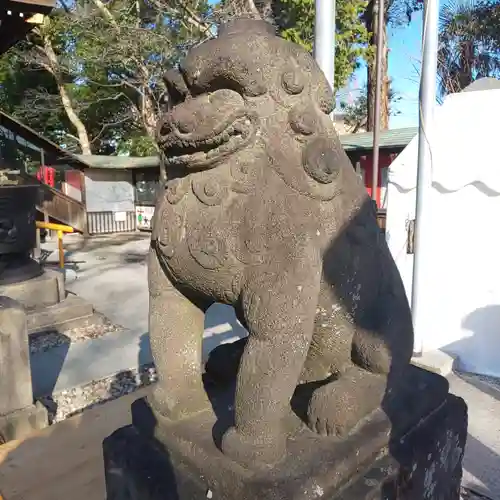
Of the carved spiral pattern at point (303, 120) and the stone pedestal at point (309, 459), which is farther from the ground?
the carved spiral pattern at point (303, 120)

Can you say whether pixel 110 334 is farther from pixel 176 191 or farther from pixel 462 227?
pixel 176 191

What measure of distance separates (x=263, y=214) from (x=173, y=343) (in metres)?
0.48

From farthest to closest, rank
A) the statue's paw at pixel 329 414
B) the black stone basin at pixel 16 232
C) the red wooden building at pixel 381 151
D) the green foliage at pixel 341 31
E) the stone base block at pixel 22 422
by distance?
the red wooden building at pixel 381 151 < the green foliage at pixel 341 31 < the black stone basin at pixel 16 232 < the stone base block at pixel 22 422 < the statue's paw at pixel 329 414

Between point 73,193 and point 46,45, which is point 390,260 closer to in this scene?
point 73,193

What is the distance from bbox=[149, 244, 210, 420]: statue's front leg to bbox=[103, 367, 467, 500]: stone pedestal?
6cm

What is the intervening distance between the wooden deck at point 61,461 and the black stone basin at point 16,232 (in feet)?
9.84

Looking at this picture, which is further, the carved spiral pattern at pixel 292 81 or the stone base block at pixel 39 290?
the stone base block at pixel 39 290

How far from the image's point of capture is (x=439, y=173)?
3422mm

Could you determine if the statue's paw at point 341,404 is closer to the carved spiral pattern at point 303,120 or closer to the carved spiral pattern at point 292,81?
the carved spiral pattern at point 303,120

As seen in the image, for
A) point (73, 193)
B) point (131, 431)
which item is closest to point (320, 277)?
point (131, 431)

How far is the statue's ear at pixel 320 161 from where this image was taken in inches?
46.7

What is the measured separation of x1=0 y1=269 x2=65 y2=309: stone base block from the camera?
16.0 feet

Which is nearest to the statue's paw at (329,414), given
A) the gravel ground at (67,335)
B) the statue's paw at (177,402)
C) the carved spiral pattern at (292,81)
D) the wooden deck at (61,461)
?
the statue's paw at (177,402)

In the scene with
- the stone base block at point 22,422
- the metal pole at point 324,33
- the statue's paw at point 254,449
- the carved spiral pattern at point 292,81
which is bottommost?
the stone base block at point 22,422
